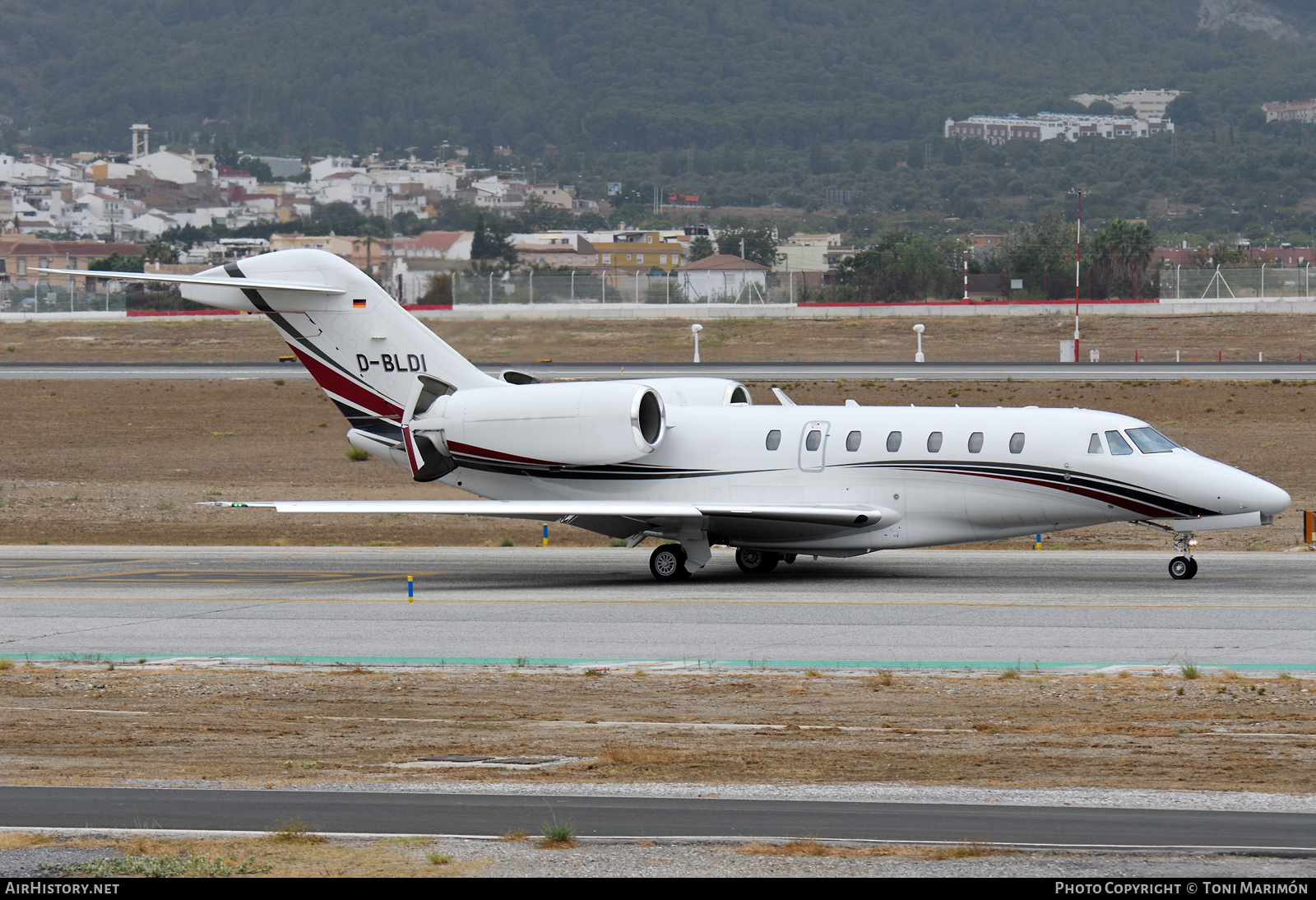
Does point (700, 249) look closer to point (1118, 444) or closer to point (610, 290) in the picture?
point (610, 290)

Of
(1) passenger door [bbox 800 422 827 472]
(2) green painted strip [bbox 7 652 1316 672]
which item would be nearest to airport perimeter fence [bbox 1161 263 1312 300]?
(1) passenger door [bbox 800 422 827 472]

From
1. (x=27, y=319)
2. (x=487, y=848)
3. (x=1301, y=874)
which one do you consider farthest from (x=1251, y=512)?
(x=27, y=319)

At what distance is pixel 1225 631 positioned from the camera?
1998cm

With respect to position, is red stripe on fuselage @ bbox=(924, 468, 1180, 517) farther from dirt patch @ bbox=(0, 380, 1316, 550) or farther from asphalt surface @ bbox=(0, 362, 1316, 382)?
asphalt surface @ bbox=(0, 362, 1316, 382)

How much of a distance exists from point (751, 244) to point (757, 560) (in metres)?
149

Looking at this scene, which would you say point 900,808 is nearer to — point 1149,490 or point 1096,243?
point 1149,490

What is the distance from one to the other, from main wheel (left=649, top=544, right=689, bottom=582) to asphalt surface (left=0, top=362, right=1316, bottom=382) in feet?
83.5

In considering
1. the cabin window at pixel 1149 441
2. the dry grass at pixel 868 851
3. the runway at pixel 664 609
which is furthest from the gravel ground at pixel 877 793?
the cabin window at pixel 1149 441

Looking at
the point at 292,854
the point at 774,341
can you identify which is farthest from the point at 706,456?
the point at 774,341

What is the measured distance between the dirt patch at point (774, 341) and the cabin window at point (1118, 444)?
142 ft

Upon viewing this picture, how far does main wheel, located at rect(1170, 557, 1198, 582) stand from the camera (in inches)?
971

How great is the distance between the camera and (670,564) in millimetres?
26766

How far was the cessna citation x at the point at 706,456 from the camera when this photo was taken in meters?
24.9

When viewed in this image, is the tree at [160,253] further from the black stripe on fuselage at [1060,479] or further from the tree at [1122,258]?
the black stripe on fuselage at [1060,479]
